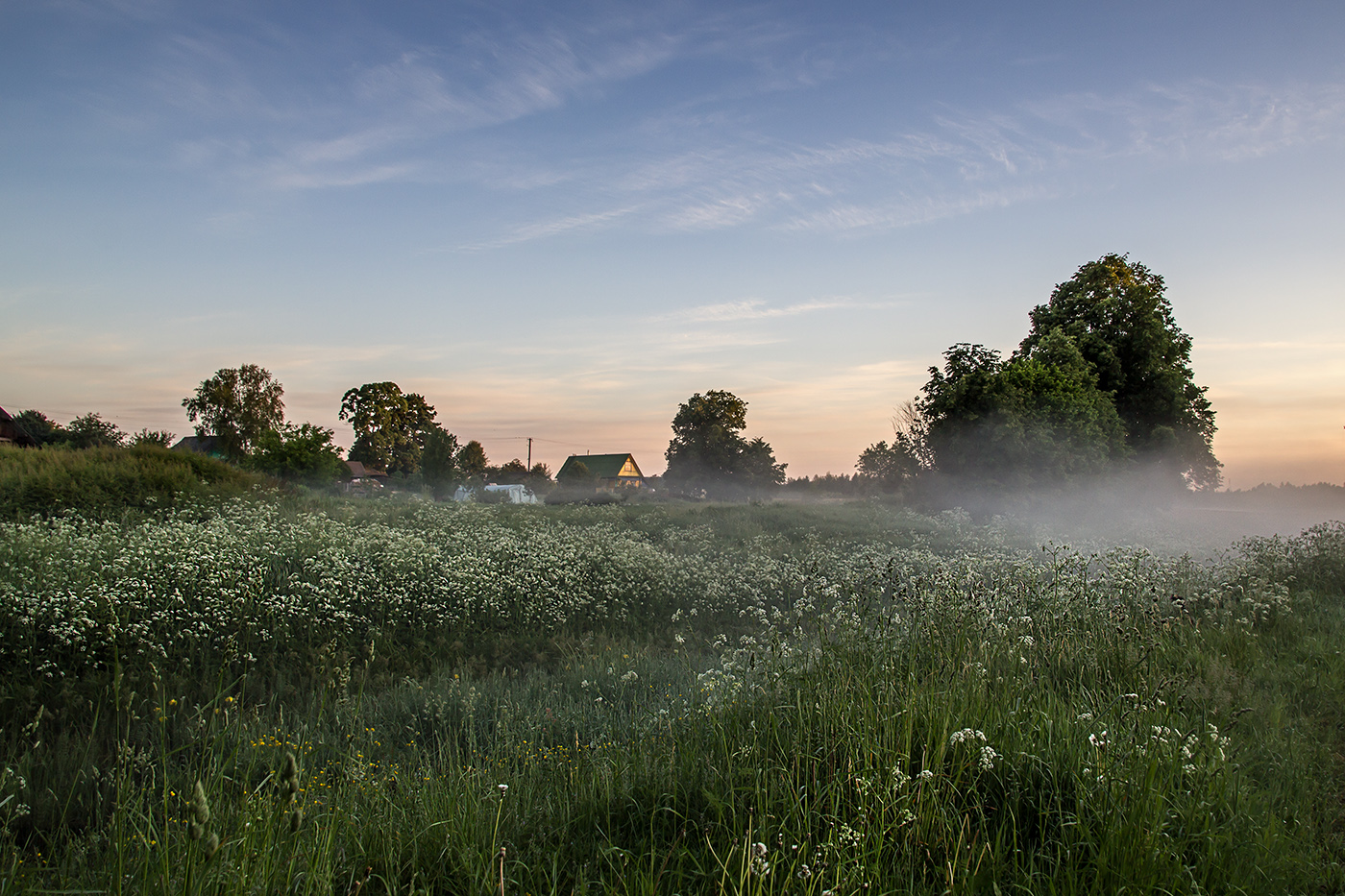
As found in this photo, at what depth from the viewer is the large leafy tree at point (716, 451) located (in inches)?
2505

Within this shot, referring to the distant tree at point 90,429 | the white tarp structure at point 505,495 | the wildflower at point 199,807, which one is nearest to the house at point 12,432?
the distant tree at point 90,429

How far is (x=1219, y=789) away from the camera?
3383mm

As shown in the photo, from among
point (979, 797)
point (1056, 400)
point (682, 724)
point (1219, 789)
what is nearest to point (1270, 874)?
point (1219, 789)

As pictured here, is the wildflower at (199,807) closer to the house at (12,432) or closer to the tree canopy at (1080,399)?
the tree canopy at (1080,399)

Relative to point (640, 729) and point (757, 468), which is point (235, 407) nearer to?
point (757, 468)

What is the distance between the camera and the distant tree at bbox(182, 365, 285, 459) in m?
54.6

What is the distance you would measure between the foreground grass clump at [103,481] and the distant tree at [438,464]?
25.6 meters

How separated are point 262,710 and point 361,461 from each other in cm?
6823

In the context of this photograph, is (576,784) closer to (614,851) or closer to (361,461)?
(614,851)

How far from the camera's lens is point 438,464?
147 feet

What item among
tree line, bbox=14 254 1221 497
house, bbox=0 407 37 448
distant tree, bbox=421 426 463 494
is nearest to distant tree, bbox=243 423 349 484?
tree line, bbox=14 254 1221 497

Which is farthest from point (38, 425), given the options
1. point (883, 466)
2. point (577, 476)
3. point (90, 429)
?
point (883, 466)

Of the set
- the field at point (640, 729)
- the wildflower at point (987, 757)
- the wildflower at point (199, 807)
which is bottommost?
the field at point (640, 729)

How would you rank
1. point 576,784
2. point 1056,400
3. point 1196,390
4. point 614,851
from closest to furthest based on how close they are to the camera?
point 614,851, point 576,784, point 1056,400, point 1196,390
